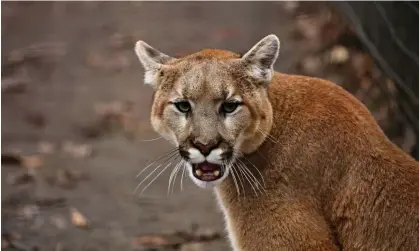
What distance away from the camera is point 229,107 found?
3477 millimetres

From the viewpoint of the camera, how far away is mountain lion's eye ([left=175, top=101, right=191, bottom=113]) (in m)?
3.49

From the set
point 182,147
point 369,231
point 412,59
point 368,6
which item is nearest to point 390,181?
point 369,231

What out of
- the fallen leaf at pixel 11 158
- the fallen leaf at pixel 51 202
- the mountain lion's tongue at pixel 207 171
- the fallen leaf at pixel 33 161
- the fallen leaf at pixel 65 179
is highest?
the mountain lion's tongue at pixel 207 171

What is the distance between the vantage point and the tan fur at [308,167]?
3455 mm

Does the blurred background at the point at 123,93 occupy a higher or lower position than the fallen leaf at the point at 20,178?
higher

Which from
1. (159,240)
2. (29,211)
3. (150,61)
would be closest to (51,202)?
(29,211)

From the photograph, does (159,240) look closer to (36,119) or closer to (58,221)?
(58,221)

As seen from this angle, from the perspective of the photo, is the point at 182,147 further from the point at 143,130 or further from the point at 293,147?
the point at 143,130

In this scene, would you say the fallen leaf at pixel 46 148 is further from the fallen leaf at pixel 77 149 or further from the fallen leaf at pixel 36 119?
the fallen leaf at pixel 36 119

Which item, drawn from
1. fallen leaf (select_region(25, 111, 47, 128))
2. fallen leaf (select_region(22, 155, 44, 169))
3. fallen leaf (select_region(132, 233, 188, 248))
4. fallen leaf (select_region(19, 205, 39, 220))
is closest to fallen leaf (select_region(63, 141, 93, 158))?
fallen leaf (select_region(22, 155, 44, 169))

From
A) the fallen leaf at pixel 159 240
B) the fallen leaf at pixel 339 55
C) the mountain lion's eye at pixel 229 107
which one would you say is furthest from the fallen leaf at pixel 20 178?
the mountain lion's eye at pixel 229 107

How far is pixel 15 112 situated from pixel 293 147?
358cm

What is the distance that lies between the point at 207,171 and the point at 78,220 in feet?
6.85

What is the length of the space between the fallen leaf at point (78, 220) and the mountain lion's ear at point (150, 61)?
6.11 ft
